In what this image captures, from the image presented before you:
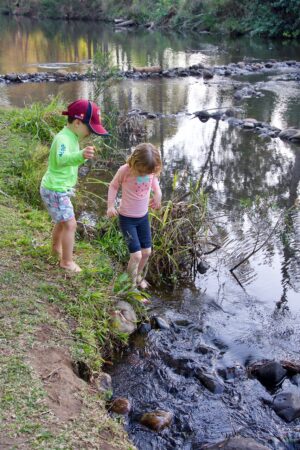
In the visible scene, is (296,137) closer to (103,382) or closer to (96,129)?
(96,129)

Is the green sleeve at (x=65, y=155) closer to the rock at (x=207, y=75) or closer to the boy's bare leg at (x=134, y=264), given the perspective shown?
the boy's bare leg at (x=134, y=264)

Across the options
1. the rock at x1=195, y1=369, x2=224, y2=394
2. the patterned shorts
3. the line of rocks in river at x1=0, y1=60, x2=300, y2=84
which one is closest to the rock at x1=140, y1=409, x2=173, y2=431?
the rock at x1=195, y1=369, x2=224, y2=394

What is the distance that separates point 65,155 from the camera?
151 inches

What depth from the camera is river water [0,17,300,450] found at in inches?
134

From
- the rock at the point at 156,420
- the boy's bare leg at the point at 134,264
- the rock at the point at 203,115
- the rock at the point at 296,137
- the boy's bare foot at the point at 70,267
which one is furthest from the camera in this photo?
the rock at the point at 203,115

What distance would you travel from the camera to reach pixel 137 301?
4.30 metres

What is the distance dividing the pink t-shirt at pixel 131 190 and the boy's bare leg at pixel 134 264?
35 centimetres

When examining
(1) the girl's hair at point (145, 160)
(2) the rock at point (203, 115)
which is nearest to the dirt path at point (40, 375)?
(1) the girl's hair at point (145, 160)

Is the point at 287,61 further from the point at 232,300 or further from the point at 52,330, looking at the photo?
the point at 52,330

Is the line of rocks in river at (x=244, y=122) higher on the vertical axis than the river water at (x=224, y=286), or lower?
higher

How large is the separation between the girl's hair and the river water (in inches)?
50.2

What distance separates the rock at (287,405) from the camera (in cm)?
335

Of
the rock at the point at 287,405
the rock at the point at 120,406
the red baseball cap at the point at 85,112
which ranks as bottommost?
the rock at the point at 287,405

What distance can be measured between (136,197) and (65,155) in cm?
74
